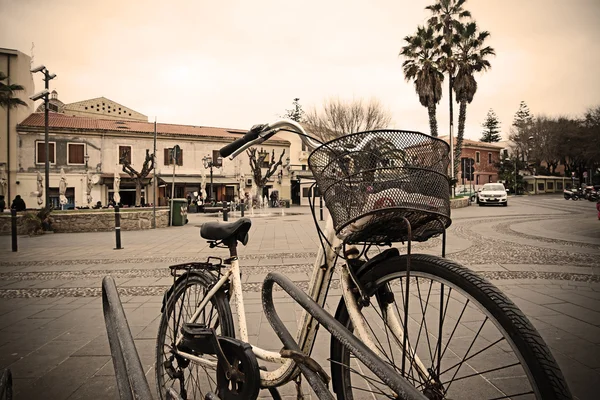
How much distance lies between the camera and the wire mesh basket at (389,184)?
1209 millimetres

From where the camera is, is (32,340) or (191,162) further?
(191,162)

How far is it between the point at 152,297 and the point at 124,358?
10.7ft

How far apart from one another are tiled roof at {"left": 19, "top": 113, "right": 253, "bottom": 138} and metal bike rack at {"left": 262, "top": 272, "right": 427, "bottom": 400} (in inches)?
1312

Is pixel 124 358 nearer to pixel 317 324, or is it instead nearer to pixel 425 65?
pixel 317 324

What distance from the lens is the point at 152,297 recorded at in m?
4.14

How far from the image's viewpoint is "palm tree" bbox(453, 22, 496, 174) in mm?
23922

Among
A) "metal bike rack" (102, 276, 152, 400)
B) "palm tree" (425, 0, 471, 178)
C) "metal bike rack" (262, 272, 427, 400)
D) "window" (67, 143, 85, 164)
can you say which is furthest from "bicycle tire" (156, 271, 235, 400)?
"window" (67, 143, 85, 164)

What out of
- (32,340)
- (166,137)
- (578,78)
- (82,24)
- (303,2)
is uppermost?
(166,137)

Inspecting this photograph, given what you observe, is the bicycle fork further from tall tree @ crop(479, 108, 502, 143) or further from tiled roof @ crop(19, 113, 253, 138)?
tall tree @ crop(479, 108, 502, 143)

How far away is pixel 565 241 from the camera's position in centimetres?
770

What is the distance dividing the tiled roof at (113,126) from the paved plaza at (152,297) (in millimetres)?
26750

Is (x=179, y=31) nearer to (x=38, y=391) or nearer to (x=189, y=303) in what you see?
(x=189, y=303)

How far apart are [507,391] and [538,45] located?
2092 millimetres

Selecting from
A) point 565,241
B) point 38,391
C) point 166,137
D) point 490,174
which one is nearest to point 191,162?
point 166,137
